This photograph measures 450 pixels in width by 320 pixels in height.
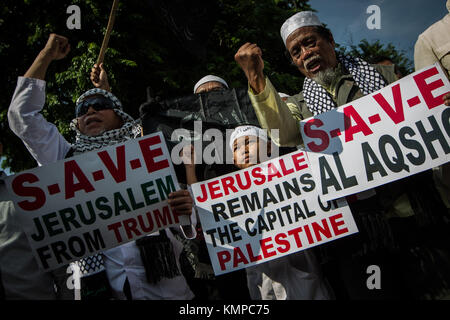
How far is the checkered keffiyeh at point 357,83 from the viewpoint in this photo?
7.23 ft

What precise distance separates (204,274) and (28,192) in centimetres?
124

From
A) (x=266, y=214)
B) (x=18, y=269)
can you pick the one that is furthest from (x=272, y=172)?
(x=18, y=269)

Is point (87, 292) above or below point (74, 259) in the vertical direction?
below

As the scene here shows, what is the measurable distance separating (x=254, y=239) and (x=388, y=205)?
30.6 inches

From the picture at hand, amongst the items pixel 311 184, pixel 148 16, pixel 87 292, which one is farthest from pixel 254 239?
pixel 148 16

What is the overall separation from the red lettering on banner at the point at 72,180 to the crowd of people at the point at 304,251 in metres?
0.22

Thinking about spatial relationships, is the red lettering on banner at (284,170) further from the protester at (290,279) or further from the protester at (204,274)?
the protester at (204,274)

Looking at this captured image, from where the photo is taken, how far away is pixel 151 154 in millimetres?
2178

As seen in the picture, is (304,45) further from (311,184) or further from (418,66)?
(311,184)

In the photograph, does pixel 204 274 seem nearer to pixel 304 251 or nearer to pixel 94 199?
pixel 304 251

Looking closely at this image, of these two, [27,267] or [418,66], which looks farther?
[418,66]

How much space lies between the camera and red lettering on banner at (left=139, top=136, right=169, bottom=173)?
7.09 ft

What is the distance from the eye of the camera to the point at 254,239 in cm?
214

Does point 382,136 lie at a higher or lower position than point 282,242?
higher
